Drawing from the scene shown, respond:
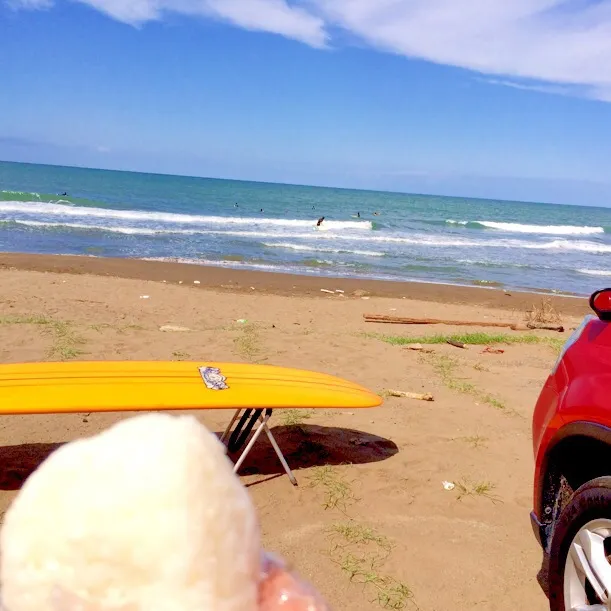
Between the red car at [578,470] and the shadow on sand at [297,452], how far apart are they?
1.95 metres

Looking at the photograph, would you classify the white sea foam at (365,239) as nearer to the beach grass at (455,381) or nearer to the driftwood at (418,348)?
the driftwood at (418,348)

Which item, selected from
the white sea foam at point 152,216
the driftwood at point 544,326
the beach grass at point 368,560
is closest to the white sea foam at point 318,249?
the white sea foam at point 152,216

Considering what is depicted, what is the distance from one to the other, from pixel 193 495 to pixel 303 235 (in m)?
29.4

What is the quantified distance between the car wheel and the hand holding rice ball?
2254mm

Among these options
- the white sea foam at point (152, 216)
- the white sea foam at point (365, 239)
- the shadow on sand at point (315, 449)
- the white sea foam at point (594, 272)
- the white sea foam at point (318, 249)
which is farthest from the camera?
the white sea foam at point (152, 216)

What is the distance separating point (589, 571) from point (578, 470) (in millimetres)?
538

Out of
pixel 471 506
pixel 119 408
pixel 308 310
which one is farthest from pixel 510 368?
pixel 119 408

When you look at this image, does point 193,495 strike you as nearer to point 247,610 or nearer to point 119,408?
point 247,610

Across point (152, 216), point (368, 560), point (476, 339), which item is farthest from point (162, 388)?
point (152, 216)

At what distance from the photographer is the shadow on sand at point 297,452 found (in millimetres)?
4500

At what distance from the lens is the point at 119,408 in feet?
12.0

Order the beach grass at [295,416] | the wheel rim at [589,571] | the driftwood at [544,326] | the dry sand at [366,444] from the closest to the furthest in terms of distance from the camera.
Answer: the wheel rim at [589,571] < the dry sand at [366,444] < the beach grass at [295,416] < the driftwood at [544,326]

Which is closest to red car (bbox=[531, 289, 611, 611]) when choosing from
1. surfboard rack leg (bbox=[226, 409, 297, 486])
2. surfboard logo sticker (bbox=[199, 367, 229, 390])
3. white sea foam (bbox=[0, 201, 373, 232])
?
surfboard rack leg (bbox=[226, 409, 297, 486])

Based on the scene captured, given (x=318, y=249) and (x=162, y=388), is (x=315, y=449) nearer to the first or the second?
(x=162, y=388)
